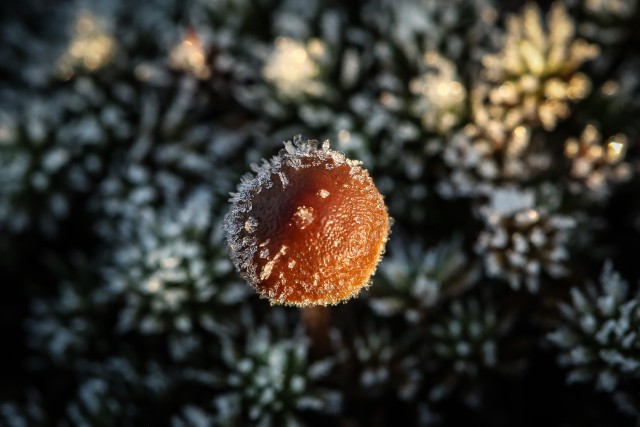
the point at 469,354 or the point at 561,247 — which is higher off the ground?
the point at 561,247

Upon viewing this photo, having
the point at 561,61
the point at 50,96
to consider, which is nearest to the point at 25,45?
the point at 50,96

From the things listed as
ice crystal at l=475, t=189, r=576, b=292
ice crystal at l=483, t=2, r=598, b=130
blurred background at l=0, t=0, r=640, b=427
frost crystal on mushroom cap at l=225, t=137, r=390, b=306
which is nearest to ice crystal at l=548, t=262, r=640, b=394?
blurred background at l=0, t=0, r=640, b=427

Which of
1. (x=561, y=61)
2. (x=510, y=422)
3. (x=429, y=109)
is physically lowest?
(x=510, y=422)

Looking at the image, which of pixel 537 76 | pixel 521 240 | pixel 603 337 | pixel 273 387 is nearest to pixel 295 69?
pixel 537 76

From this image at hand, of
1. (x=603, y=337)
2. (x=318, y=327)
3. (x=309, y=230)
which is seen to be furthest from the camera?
(x=318, y=327)

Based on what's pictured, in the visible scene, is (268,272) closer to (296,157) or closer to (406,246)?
(296,157)

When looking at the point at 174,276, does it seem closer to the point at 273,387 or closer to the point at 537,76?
the point at 273,387
